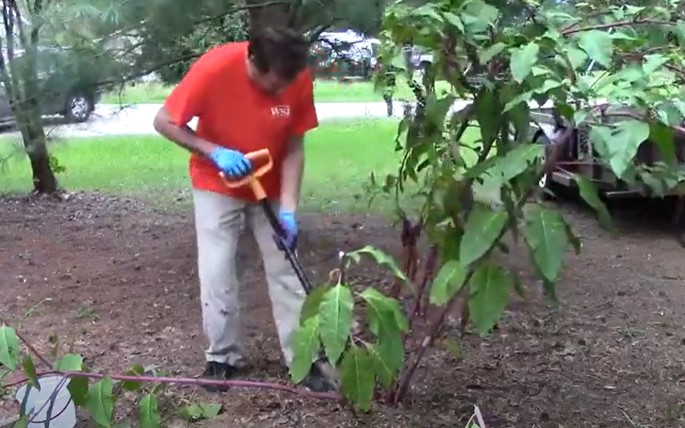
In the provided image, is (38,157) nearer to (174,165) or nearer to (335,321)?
(174,165)

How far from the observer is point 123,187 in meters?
9.16

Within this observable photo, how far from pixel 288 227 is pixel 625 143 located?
1663mm

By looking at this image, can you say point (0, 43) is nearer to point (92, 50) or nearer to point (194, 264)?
point (92, 50)

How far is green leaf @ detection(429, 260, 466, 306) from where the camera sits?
2.52 m

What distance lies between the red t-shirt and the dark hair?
150 millimetres

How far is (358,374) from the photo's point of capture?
253 centimetres

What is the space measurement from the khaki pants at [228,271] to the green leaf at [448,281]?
1.10 meters

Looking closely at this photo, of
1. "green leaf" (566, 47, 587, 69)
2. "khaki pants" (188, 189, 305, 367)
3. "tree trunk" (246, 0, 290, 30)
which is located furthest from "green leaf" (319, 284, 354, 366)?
"tree trunk" (246, 0, 290, 30)

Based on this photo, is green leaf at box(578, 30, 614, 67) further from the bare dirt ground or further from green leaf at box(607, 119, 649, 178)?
the bare dirt ground

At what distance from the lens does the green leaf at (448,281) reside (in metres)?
2.52

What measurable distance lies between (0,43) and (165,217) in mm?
1862

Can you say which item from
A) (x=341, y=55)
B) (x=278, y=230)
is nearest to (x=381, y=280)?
(x=341, y=55)

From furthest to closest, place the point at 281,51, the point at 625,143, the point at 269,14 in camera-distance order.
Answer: the point at 269,14 → the point at 281,51 → the point at 625,143

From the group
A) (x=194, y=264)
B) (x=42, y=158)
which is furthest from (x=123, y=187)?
(x=194, y=264)
